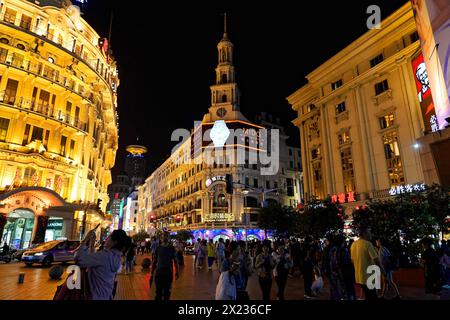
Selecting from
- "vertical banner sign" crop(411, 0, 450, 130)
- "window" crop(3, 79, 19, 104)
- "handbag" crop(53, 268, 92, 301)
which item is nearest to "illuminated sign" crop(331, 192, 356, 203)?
"vertical banner sign" crop(411, 0, 450, 130)

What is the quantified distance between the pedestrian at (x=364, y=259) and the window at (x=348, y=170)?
81.6 ft

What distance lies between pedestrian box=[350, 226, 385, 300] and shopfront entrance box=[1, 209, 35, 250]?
1041 inches

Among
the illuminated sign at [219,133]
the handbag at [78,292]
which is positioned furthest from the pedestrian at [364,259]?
the illuminated sign at [219,133]

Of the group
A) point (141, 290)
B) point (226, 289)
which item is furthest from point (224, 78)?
point (226, 289)

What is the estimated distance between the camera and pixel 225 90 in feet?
188

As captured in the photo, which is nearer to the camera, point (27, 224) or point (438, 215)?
point (438, 215)

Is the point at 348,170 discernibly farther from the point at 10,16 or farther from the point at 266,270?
the point at 10,16

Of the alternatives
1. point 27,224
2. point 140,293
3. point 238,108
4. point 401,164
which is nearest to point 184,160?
point 238,108

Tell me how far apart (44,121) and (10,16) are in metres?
10.1

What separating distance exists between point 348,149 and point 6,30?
34034 mm

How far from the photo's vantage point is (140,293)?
957cm

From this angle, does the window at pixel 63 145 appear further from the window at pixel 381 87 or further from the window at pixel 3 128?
the window at pixel 381 87
